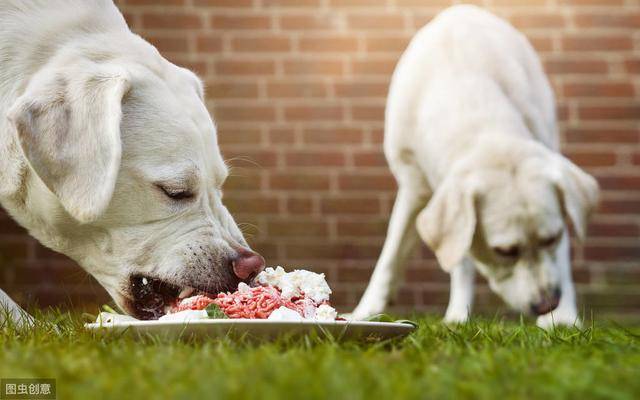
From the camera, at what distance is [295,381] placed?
130cm

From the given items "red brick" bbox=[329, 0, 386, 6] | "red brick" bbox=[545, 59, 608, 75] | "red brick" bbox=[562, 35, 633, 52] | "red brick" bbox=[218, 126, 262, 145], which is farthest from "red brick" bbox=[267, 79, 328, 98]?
"red brick" bbox=[562, 35, 633, 52]

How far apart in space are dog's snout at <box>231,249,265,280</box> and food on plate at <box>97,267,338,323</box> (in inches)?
1.0

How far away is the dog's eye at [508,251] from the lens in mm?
3668

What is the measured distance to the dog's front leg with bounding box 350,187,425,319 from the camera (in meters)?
4.13

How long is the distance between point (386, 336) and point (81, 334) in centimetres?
67

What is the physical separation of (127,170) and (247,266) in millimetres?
386

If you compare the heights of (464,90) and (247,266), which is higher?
(464,90)

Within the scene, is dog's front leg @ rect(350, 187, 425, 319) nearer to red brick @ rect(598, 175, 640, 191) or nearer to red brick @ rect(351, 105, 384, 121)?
red brick @ rect(351, 105, 384, 121)

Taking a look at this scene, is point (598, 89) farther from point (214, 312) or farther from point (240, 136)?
point (214, 312)

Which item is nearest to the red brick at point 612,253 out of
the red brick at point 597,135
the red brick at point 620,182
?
the red brick at point 620,182

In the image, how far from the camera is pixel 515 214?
11.8 ft

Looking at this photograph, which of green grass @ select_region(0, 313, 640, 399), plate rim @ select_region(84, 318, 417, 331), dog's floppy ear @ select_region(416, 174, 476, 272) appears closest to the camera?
green grass @ select_region(0, 313, 640, 399)

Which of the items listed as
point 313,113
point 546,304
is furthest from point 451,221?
point 313,113

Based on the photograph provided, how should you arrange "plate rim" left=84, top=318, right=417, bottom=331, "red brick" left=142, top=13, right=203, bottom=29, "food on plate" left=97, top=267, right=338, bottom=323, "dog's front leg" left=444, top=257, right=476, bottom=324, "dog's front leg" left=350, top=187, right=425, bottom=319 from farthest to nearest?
1. "red brick" left=142, top=13, right=203, bottom=29
2. "dog's front leg" left=444, top=257, right=476, bottom=324
3. "dog's front leg" left=350, top=187, right=425, bottom=319
4. "food on plate" left=97, top=267, right=338, bottom=323
5. "plate rim" left=84, top=318, right=417, bottom=331
